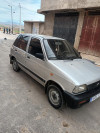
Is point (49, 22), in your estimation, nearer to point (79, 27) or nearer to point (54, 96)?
point (79, 27)

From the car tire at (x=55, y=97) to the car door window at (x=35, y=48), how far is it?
93 centimetres

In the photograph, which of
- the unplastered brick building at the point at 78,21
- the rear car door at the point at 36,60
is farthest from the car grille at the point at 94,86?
the unplastered brick building at the point at 78,21

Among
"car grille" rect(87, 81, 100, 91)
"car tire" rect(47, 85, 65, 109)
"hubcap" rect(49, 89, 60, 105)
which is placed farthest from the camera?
"hubcap" rect(49, 89, 60, 105)

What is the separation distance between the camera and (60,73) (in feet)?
7.25

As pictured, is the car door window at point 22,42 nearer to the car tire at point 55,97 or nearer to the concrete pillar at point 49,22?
the car tire at point 55,97

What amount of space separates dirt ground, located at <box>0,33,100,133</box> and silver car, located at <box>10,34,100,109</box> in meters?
0.31

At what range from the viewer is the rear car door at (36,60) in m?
2.75

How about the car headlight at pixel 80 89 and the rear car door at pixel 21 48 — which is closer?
the car headlight at pixel 80 89

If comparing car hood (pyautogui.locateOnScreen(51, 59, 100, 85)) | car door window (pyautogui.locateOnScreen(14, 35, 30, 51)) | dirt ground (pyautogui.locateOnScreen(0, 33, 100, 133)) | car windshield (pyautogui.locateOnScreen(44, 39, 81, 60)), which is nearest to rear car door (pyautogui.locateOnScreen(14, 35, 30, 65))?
car door window (pyautogui.locateOnScreen(14, 35, 30, 51))

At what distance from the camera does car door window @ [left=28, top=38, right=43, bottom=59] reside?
2.87 meters

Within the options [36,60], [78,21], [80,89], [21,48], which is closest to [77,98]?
[80,89]

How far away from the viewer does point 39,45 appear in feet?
9.68

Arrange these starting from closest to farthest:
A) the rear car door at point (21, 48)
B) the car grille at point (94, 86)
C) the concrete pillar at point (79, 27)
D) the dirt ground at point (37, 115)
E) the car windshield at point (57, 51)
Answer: the dirt ground at point (37, 115) < the car grille at point (94, 86) < the car windshield at point (57, 51) < the rear car door at point (21, 48) < the concrete pillar at point (79, 27)

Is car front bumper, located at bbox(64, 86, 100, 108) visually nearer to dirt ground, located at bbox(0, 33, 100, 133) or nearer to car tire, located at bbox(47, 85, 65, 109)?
car tire, located at bbox(47, 85, 65, 109)
